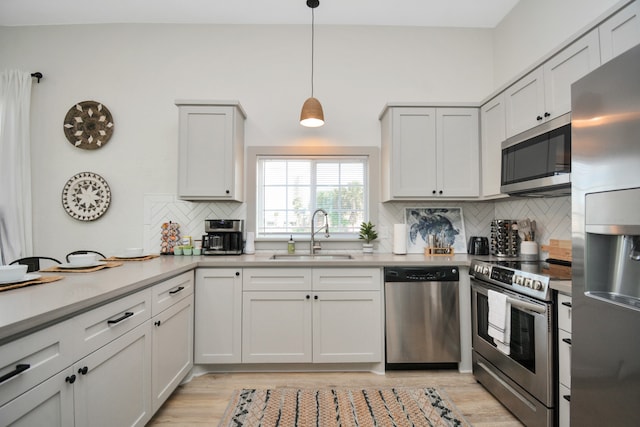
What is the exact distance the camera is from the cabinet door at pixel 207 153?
2.81m

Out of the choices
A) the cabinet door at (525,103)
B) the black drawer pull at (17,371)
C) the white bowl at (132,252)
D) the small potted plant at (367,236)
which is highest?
the cabinet door at (525,103)

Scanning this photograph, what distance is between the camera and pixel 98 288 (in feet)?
4.74

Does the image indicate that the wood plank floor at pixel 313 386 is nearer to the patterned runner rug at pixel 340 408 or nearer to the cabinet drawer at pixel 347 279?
the patterned runner rug at pixel 340 408

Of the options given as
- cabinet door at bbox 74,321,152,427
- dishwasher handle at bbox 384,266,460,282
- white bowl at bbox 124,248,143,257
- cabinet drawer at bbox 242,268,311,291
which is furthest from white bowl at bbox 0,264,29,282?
dishwasher handle at bbox 384,266,460,282

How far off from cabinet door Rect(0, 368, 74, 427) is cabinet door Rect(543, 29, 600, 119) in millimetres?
2827

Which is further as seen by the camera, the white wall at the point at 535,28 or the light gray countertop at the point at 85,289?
the white wall at the point at 535,28

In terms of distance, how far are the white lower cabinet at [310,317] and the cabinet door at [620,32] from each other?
196cm

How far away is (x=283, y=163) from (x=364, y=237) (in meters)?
1.13

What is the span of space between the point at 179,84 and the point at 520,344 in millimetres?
3623

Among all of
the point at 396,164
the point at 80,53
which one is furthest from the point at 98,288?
the point at 80,53

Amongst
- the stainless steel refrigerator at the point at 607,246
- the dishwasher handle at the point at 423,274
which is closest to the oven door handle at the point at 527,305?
the stainless steel refrigerator at the point at 607,246

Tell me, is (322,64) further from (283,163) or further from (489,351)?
(489,351)

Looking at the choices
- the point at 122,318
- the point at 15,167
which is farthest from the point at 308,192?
the point at 15,167

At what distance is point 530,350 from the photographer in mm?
1798
